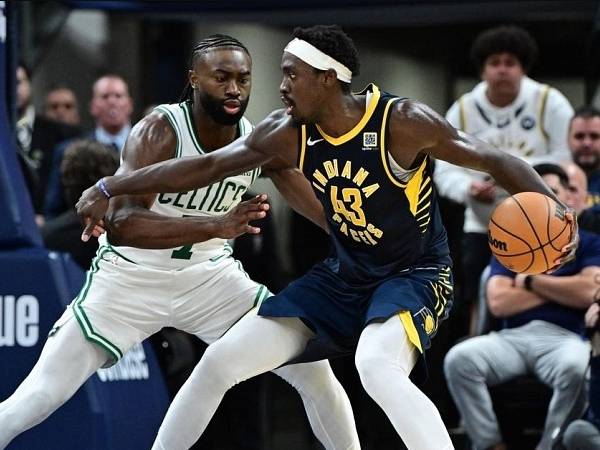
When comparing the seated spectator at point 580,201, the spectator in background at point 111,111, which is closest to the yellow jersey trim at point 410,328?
the seated spectator at point 580,201

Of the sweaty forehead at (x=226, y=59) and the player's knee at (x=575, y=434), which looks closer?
the sweaty forehead at (x=226, y=59)

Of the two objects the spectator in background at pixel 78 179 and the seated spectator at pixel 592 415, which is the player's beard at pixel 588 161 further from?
the spectator in background at pixel 78 179

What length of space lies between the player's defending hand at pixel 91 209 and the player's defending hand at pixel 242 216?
0.51m

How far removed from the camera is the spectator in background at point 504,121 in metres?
8.18

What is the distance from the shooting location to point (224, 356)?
18.2ft

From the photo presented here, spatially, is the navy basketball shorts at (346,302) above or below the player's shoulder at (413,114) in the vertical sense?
below

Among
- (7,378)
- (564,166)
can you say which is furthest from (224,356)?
(564,166)

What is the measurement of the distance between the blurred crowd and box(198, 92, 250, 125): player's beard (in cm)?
177

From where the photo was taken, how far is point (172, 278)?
600 centimetres

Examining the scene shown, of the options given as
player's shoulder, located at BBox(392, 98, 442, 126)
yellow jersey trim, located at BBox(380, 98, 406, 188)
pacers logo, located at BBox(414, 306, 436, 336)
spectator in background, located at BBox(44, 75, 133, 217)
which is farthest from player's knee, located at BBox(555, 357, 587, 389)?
spectator in background, located at BBox(44, 75, 133, 217)

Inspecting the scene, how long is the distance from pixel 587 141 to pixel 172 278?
3174mm

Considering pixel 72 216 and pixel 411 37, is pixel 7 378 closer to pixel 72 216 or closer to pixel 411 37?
pixel 72 216

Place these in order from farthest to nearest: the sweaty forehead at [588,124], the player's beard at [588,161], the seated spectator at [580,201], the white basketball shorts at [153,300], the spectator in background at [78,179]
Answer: the player's beard at [588,161] < the sweaty forehead at [588,124] < the spectator in background at [78,179] < the seated spectator at [580,201] < the white basketball shorts at [153,300]

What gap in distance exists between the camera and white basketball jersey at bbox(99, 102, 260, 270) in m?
6.02
